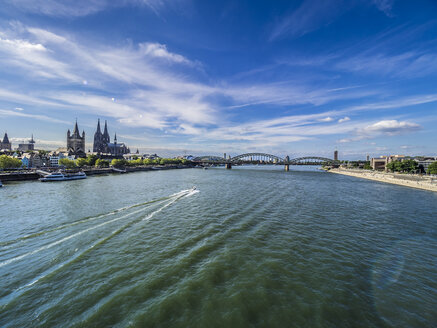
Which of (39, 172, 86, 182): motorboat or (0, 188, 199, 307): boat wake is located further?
(39, 172, 86, 182): motorboat

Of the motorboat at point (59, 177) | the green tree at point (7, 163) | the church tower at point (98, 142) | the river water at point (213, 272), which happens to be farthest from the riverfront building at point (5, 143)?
the river water at point (213, 272)

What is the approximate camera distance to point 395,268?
9.76m

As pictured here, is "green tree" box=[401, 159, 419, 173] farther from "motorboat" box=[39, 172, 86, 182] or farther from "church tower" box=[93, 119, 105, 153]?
"church tower" box=[93, 119, 105, 153]

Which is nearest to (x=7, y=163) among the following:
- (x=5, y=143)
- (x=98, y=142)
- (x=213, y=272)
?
(x=213, y=272)

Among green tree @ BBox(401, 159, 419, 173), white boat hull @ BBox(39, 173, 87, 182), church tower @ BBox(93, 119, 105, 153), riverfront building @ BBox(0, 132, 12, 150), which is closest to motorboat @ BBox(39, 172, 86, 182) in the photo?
white boat hull @ BBox(39, 173, 87, 182)

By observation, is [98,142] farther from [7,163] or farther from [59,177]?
[59,177]

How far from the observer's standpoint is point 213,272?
8961 millimetres

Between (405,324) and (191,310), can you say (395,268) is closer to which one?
(405,324)

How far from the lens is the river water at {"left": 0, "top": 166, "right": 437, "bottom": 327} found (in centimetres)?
648

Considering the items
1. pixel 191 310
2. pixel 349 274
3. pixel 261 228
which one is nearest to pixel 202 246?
pixel 191 310

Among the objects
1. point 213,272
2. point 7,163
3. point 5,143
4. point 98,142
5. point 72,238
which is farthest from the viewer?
point 98,142

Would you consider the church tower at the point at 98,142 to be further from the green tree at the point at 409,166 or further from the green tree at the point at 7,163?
the green tree at the point at 409,166

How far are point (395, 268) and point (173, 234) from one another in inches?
537

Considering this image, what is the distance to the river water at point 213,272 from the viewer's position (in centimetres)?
648
